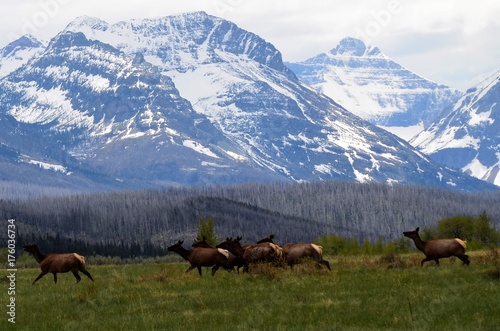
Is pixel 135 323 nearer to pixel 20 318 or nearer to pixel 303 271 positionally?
pixel 20 318

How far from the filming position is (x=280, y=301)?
110 feet

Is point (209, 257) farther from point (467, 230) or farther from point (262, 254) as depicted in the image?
point (467, 230)

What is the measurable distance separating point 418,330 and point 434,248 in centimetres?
1867

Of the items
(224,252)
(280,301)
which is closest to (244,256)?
(224,252)

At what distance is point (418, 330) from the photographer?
26.8 m

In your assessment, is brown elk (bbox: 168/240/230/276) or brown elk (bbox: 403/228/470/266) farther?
brown elk (bbox: 168/240/230/276)

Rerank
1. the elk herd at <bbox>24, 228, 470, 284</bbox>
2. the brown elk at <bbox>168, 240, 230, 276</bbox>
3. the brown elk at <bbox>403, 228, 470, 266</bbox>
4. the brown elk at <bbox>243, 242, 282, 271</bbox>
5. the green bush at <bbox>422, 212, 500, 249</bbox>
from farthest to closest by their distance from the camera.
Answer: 1. the green bush at <bbox>422, 212, 500, 249</bbox>
2. the brown elk at <bbox>168, 240, 230, 276</bbox>
3. the brown elk at <bbox>243, 242, 282, 271</bbox>
4. the elk herd at <bbox>24, 228, 470, 284</bbox>
5. the brown elk at <bbox>403, 228, 470, 266</bbox>

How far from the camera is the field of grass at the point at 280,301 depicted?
29.2 metres

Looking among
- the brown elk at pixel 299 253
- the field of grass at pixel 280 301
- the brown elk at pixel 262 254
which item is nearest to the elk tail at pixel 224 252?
the brown elk at pixel 262 254

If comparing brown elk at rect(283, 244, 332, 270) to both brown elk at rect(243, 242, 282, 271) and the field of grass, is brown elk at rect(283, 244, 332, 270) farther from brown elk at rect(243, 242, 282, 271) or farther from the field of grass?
the field of grass

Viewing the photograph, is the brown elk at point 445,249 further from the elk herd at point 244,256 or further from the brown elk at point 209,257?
the brown elk at point 209,257

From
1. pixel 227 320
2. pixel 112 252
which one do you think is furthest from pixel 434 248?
pixel 112 252

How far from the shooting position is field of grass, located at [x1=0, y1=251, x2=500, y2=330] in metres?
29.2

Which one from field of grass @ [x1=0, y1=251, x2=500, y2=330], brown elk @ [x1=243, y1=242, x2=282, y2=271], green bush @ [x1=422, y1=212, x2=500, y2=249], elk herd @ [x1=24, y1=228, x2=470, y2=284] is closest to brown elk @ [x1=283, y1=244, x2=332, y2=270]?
elk herd @ [x1=24, y1=228, x2=470, y2=284]
